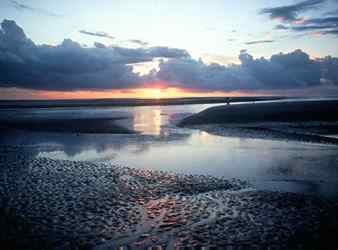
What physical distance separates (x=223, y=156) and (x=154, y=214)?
37.1ft

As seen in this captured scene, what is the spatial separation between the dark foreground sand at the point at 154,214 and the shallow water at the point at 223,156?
6.47 feet

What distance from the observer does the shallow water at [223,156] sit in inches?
656

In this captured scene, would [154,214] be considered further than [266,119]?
No

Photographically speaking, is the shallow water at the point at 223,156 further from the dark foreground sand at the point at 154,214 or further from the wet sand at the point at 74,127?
the wet sand at the point at 74,127

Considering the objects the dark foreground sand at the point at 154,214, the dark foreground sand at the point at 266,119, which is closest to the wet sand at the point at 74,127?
the dark foreground sand at the point at 266,119

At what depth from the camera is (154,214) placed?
11969 mm

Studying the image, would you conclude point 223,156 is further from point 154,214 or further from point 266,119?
point 266,119

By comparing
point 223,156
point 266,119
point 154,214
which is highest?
point 266,119

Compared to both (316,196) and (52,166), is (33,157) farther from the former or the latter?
(316,196)

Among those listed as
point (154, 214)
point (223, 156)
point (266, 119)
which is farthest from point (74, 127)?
point (154, 214)

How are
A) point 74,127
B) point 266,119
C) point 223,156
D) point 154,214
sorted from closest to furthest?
point 154,214
point 223,156
point 74,127
point 266,119

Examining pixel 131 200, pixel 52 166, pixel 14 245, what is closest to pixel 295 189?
pixel 131 200

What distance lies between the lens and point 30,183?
16453 millimetres

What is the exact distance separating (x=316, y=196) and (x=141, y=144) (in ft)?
55.5
